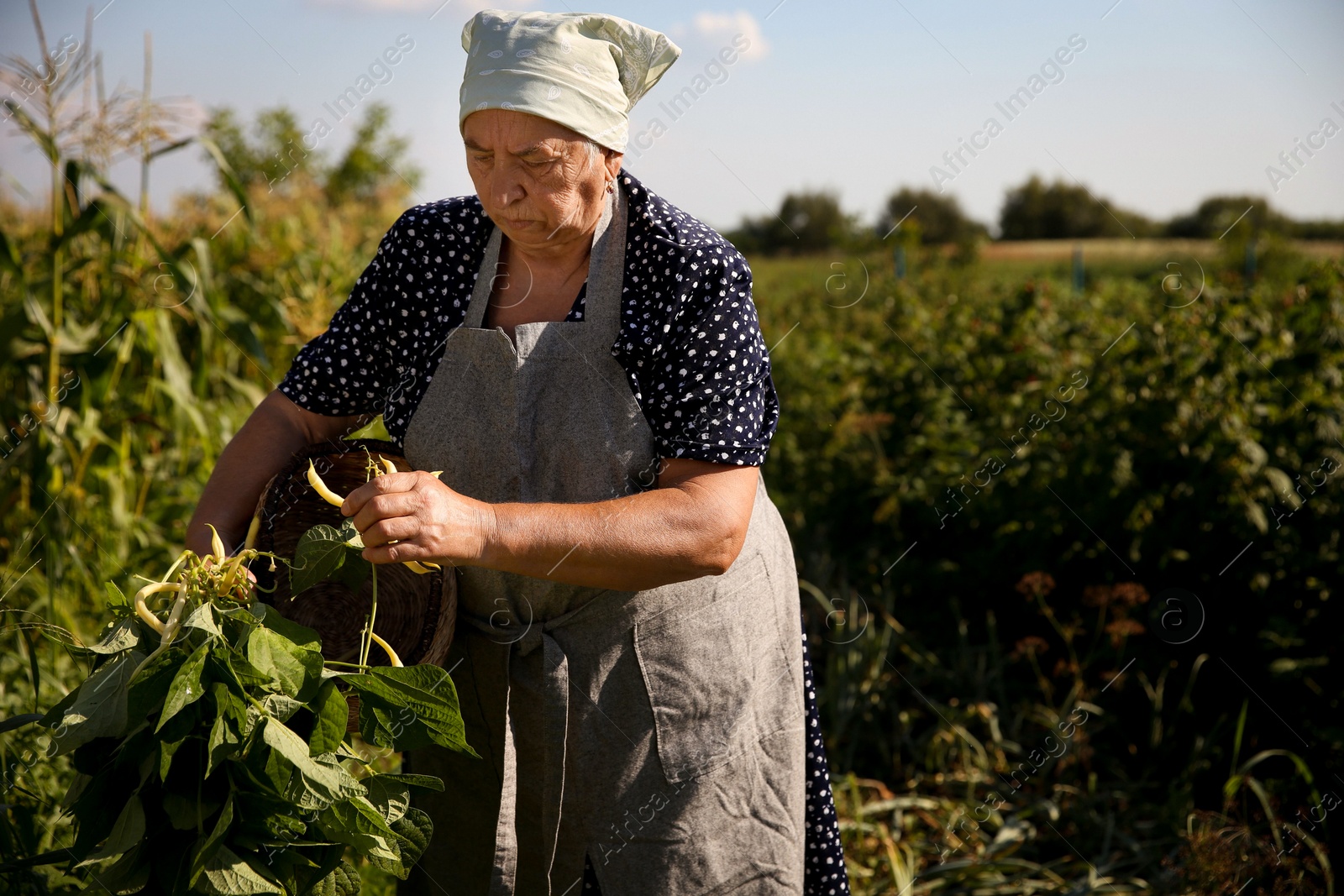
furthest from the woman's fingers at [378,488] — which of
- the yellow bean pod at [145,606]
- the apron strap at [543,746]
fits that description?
the apron strap at [543,746]

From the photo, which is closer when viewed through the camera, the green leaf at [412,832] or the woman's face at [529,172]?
the green leaf at [412,832]

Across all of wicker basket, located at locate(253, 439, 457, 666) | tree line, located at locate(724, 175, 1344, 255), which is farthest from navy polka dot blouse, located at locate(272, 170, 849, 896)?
tree line, located at locate(724, 175, 1344, 255)

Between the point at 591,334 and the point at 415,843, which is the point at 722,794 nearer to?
the point at 415,843

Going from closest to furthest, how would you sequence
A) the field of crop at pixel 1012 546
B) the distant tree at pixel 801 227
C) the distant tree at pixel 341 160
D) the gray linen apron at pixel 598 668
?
the gray linen apron at pixel 598 668 → the field of crop at pixel 1012 546 → the distant tree at pixel 341 160 → the distant tree at pixel 801 227

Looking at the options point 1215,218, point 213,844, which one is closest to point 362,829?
point 213,844

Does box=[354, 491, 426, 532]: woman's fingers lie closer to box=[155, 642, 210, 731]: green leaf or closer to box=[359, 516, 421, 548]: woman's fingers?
box=[359, 516, 421, 548]: woman's fingers

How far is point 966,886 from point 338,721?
5.98 feet

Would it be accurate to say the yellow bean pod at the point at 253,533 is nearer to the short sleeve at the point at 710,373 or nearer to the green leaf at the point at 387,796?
the green leaf at the point at 387,796

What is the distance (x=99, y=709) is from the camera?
45.3 inches

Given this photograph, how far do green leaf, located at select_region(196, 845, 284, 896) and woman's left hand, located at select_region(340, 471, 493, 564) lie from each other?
0.36 meters

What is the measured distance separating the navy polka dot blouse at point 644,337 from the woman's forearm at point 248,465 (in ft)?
0.13

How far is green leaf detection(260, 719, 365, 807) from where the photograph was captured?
1.13m

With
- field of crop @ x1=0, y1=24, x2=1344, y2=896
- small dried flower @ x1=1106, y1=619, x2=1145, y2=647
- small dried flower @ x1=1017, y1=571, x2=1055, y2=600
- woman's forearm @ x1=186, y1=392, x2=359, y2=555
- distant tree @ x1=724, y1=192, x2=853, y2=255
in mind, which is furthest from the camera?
distant tree @ x1=724, y1=192, x2=853, y2=255

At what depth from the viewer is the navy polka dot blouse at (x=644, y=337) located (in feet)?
4.86
